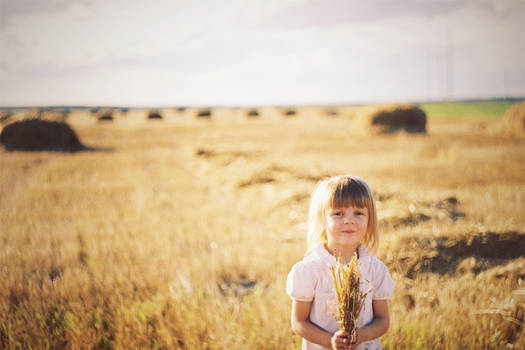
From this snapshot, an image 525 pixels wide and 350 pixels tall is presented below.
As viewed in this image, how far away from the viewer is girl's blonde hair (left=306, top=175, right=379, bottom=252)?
1539mm

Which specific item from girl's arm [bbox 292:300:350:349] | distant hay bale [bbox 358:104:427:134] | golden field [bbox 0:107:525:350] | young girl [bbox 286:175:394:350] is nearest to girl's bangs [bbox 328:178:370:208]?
young girl [bbox 286:175:394:350]

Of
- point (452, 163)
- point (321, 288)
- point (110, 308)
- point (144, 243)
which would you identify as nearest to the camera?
point (321, 288)

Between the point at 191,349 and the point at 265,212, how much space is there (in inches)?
117

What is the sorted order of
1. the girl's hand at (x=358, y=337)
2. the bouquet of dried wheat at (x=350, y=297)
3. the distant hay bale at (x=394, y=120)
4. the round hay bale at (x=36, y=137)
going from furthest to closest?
the distant hay bale at (x=394, y=120)
the round hay bale at (x=36, y=137)
the girl's hand at (x=358, y=337)
the bouquet of dried wheat at (x=350, y=297)

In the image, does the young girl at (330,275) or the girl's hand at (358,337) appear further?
the young girl at (330,275)

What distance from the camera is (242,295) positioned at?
2871 mm

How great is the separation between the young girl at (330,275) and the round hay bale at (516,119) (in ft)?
62.1

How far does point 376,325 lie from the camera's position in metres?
1.52

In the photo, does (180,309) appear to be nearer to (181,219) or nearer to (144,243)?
(144,243)

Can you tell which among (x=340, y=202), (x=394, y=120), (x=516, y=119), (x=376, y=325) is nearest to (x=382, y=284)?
(x=376, y=325)

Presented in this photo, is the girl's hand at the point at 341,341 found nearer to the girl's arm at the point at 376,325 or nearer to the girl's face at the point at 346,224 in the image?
the girl's arm at the point at 376,325

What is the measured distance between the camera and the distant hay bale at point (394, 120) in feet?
60.3

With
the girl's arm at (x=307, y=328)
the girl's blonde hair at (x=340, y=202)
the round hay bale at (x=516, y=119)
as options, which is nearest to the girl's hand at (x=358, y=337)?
the girl's arm at (x=307, y=328)

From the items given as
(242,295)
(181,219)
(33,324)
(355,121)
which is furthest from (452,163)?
(355,121)
